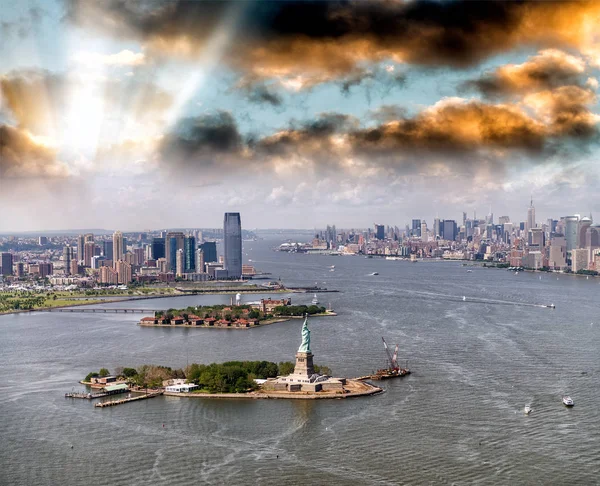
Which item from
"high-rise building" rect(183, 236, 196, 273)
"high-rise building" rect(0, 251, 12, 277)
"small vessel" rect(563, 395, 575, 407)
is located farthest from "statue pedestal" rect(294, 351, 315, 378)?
"high-rise building" rect(0, 251, 12, 277)

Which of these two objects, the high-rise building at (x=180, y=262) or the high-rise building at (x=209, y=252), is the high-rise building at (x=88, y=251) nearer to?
the high-rise building at (x=209, y=252)

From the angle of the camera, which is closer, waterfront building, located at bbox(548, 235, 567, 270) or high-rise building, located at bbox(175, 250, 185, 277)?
high-rise building, located at bbox(175, 250, 185, 277)

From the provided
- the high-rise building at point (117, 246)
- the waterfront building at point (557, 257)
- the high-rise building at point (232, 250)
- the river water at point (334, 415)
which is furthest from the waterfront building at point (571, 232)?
the river water at point (334, 415)

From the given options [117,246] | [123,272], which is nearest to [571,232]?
[117,246]

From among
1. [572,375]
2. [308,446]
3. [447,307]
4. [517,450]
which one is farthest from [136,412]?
[447,307]

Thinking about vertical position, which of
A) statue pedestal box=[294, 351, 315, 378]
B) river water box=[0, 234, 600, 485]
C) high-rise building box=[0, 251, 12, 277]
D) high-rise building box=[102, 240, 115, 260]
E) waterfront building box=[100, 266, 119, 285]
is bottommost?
river water box=[0, 234, 600, 485]

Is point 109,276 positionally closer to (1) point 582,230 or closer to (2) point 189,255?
(2) point 189,255

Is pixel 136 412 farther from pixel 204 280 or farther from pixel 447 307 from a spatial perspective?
pixel 204 280

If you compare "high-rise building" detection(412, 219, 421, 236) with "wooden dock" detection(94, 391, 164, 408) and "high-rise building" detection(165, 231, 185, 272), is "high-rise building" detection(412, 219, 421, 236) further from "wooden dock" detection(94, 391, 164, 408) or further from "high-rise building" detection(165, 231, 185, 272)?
"wooden dock" detection(94, 391, 164, 408)
